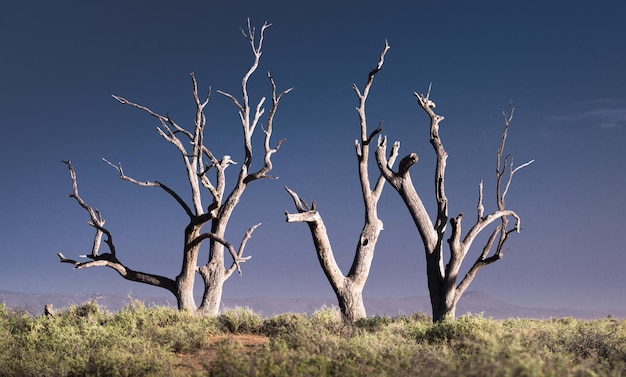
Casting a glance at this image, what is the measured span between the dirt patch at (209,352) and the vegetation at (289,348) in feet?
0.09

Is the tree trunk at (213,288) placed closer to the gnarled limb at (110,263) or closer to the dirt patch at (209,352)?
the gnarled limb at (110,263)

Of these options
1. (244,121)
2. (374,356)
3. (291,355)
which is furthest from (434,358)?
(244,121)

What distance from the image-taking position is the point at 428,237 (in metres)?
18.9

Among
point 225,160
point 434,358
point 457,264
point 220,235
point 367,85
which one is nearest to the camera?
point 434,358

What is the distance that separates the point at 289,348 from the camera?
11727 mm

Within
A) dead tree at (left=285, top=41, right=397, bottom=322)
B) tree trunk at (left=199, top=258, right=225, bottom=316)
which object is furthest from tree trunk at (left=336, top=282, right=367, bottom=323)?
tree trunk at (left=199, top=258, right=225, bottom=316)

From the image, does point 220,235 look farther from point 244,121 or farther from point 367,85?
point 367,85

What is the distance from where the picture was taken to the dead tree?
19250 mm

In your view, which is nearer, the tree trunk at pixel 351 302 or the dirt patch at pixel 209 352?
the dirt patch at pixel 209 352

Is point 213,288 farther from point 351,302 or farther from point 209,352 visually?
point 209,352

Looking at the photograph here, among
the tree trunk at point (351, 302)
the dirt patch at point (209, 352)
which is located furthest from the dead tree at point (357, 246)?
the dirt patch at point (209, 352)

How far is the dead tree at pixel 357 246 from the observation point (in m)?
19.2

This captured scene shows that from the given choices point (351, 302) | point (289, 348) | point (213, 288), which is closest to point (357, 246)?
point (351, 302)

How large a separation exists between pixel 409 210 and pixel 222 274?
8.19 metres
